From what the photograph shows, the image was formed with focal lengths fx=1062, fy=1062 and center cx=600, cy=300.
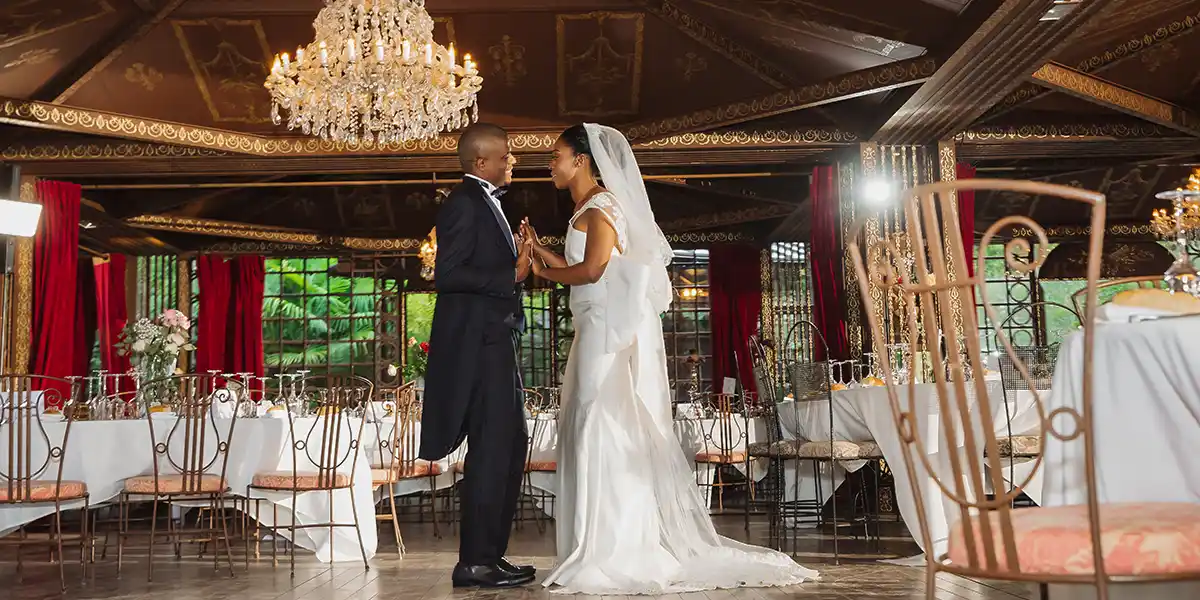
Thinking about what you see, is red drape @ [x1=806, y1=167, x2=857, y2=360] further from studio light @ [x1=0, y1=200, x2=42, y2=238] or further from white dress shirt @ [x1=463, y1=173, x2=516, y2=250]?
studio light @ [x1=0, y1=200, x2=42, y2=238]

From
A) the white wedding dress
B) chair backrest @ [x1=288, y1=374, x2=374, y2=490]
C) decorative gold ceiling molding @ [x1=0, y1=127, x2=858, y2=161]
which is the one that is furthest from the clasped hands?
decorative gold ceiling molding @ [x1=0, y1=127, x2=858, y2=161]

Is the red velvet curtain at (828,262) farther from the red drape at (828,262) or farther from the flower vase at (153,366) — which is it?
the flower vase at (153,366)

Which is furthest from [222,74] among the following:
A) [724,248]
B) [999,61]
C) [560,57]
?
[724,248]

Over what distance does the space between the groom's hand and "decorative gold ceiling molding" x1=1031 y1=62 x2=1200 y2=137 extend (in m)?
4.75

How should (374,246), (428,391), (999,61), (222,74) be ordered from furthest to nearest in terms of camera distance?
1. (374,246)
2. (222,74)
3. (999,61)
4. (428,391)

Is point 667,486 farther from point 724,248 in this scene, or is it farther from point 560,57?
point 724,248

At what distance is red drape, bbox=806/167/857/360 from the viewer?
948 centimetres

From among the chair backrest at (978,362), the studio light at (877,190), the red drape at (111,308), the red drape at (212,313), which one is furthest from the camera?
the red drape at (212,313)

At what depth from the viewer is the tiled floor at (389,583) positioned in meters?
4.05

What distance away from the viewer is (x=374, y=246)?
45.7ft

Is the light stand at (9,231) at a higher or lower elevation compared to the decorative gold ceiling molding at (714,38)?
lower

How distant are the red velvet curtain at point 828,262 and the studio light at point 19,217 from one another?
700 centimetres

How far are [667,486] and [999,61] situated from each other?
156 inches

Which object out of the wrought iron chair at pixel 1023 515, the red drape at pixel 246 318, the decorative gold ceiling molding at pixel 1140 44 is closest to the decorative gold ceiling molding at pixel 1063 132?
the decorative gold ceiling molding at pixel 1140 44
